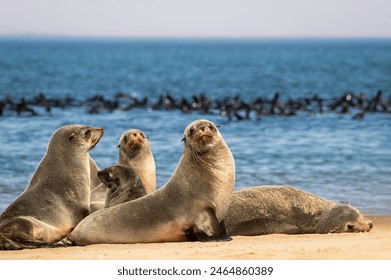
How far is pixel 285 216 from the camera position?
35.6ft

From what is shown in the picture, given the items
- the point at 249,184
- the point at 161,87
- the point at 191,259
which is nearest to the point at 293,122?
the point at 249,184

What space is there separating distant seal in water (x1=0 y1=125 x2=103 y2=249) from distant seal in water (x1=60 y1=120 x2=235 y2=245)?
1.07 feet

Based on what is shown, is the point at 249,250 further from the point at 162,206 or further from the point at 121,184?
the point at 121,184

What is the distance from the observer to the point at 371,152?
2061 centimetres

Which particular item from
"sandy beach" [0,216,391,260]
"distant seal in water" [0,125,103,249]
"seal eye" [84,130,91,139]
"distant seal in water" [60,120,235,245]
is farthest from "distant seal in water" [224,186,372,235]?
"seal eye" [84,130,91,139]

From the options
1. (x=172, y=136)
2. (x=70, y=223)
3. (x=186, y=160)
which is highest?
(x=186, y=160)

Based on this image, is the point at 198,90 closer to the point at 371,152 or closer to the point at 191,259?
the point at 371,152

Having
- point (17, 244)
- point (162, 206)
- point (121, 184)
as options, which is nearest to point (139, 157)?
point (121, 184)

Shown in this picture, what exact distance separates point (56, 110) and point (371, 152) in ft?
49.3

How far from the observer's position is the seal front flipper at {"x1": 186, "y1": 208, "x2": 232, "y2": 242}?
32.1 ft

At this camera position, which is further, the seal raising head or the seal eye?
the seal raising head

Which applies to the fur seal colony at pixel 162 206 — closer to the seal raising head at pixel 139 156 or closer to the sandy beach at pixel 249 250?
the sandy beach at pixel 249 250

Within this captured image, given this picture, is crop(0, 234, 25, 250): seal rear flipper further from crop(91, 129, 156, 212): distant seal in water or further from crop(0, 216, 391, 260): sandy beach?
crop(91, 129, 156, 212): distant seal in water

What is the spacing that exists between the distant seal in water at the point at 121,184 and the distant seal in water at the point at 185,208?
61 cm
